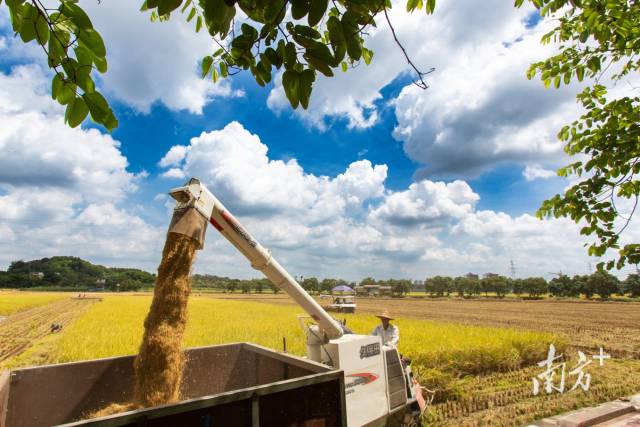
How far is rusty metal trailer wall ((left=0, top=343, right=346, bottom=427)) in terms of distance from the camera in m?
2.06

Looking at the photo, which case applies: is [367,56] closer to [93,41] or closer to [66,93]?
[93,41]

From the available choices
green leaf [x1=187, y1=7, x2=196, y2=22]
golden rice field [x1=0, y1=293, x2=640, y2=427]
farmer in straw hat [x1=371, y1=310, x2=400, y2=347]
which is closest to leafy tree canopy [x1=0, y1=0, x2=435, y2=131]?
green leaf [x1=187, y1=7, x2=196, y2=22]

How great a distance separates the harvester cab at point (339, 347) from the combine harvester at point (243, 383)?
0.01 metres

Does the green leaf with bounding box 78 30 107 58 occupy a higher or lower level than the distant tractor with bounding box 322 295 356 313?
higher

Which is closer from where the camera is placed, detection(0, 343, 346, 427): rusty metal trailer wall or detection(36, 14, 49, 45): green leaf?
detection(36, 14, 49, 45): green leaf

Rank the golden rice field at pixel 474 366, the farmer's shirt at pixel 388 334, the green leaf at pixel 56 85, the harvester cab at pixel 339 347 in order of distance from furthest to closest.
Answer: the golden rice field at pixel 474 366
the farmer's shirt at pixel 388 334
the harvester cab at pixel 339 347
the green leaf at pixel 56 85

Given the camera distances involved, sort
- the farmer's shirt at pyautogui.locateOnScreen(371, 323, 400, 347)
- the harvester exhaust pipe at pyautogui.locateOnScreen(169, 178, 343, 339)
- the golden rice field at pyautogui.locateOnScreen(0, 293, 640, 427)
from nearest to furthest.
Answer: the harvester exhaust pipe at pyautogui.locateOnScreen(169, 178, 343, 339)
the farmer's shirt at pyautogui.locateOnScreen(371, 323, 400, 347)
the golden rice field at pyautogui.locateOnScreen(0, 293, 640, 427)

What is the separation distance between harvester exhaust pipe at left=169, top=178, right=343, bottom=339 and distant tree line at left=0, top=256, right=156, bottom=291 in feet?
323

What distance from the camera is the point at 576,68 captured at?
3014mm

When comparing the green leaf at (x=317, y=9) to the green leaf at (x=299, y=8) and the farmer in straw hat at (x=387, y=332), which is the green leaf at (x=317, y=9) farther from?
the farmer in straw hat at (x=387, y=332)

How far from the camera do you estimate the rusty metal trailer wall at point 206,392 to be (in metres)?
2.06

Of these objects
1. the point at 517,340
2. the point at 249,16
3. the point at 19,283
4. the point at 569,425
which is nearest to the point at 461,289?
the point at 517,340

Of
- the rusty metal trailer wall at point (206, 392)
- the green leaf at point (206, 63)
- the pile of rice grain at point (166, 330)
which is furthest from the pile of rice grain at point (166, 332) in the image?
the green leaf at point (206, 63)

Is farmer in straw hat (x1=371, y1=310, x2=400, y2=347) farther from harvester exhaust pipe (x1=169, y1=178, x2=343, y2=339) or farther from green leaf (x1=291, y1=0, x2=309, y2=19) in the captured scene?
green leaf (x1=291, y1=0, x2=309, y2=19)
